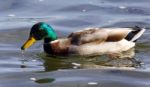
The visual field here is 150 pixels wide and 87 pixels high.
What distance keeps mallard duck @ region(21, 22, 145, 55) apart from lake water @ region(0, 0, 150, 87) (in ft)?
0.77

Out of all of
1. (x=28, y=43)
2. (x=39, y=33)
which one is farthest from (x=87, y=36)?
(x=28, y=43)

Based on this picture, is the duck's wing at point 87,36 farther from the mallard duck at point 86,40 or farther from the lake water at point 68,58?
the lake water at point 68,58

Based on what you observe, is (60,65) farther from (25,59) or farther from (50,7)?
(50,7)

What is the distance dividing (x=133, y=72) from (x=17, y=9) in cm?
713

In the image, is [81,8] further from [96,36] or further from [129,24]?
[96,36]

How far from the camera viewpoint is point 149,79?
12.0 m

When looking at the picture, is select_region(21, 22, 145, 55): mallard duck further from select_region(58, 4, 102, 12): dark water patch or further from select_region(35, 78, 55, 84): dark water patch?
select_region(58, 4, 102, 12): dark water patch

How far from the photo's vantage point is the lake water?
12.0m

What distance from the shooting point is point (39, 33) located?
1454cm

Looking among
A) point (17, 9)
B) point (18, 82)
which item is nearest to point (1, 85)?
point (18, 82)

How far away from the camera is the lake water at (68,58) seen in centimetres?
1201

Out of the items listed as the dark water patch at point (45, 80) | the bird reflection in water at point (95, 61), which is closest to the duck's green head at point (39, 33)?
the bird reflection in water at point (95, 61)

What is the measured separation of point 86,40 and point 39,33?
1.11 meters

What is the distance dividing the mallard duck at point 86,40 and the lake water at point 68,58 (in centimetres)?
23
